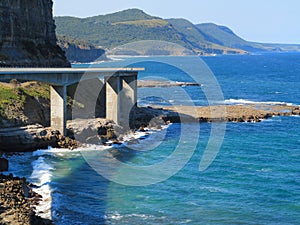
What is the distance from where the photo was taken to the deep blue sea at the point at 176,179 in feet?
115

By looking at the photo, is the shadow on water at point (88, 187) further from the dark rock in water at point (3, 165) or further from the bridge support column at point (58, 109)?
the bridge support column at point (58, 109)

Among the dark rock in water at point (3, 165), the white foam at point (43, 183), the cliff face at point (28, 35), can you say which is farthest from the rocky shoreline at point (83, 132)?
the cliff face at point (28, 35)

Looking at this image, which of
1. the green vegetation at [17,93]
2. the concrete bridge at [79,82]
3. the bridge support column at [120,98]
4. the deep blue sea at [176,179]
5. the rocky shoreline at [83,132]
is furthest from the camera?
the bridge support column at [120,98]

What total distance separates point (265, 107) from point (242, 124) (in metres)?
18.3

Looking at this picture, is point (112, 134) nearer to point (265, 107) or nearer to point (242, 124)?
point (242, 124)

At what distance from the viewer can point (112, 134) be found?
60.9 meters

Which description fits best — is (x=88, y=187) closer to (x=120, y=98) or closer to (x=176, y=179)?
(x=176, y=179)

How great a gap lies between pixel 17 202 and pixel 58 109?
24200 millimetres

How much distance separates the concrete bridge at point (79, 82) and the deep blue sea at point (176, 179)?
5.99 metres

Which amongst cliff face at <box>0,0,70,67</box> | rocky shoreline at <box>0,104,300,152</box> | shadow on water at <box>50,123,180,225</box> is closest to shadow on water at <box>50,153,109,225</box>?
shadow on water at <box>50,123,180,225</box>

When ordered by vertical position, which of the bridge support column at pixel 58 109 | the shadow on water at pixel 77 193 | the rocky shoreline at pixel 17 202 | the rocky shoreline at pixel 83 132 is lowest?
the shadow on water at pixel 77 193

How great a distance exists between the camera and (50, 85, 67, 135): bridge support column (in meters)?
56.5

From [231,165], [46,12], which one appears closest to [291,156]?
[231,165]

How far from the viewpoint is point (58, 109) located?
56938 millimetres
